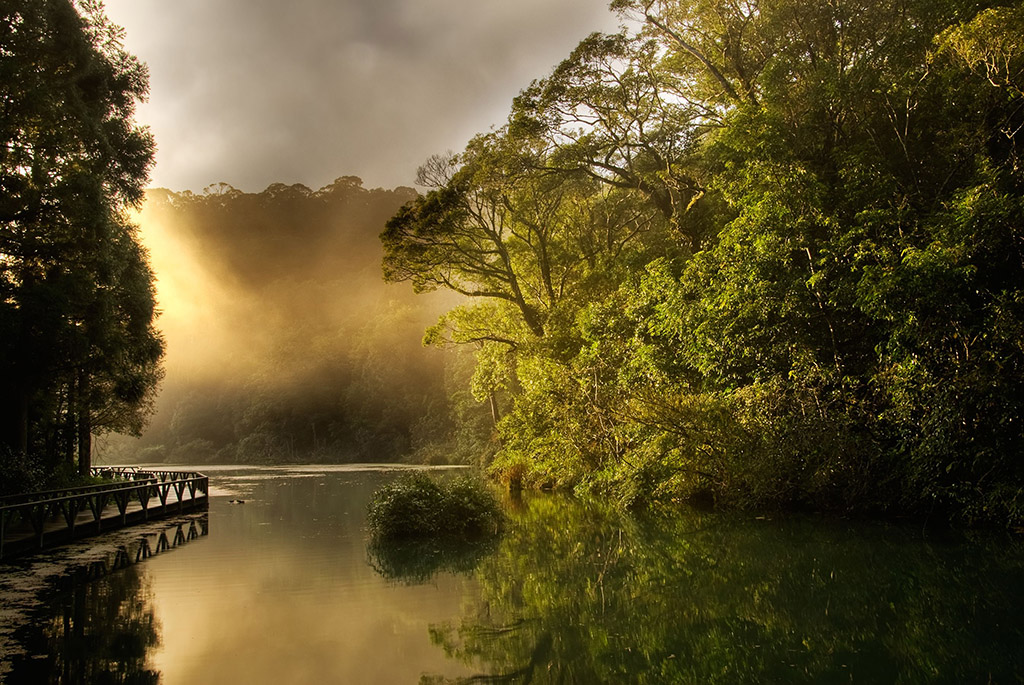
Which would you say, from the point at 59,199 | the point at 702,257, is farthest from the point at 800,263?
the point at 59,199

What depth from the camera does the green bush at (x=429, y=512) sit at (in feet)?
44.4

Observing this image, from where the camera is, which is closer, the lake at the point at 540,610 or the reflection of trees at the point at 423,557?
the lake at the point at 540,610

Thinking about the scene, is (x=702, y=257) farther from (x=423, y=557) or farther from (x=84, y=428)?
(x=84, y=428)

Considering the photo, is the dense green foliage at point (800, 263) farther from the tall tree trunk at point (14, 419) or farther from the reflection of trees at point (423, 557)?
the tall tree trunk at point (14, 419)

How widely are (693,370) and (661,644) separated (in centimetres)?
1218

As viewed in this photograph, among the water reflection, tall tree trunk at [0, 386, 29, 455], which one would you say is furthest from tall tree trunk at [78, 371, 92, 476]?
the water reflection

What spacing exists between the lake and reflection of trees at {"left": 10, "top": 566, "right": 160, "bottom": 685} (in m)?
0.03

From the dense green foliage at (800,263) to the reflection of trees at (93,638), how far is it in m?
11.0

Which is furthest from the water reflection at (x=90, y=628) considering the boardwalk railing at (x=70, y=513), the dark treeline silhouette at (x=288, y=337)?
the dark treeline silhouette at (x=288, y=337)

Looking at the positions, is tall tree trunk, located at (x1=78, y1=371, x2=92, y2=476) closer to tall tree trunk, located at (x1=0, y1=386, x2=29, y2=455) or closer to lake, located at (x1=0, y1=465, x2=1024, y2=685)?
tall tree trunk, located at (x1=0, y1=386, x2=29, y2=455)

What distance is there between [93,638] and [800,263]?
47.9 feet

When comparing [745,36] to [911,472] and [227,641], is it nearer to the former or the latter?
[911,472]

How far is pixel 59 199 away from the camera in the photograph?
18656 millimetres

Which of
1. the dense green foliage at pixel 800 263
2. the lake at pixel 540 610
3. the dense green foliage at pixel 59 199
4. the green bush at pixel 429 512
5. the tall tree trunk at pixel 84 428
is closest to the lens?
the lake at pixel 540 610
